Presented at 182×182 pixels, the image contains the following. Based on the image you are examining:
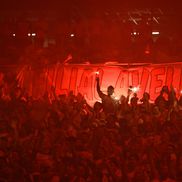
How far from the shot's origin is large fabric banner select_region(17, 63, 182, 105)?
1123 centimetres

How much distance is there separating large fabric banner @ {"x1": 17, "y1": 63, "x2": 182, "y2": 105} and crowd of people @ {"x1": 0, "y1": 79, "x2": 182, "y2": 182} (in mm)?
963

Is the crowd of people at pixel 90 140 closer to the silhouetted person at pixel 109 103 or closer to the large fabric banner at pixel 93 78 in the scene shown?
A: the silhouetted person at pixel 109 103

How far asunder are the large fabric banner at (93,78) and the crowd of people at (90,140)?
3.16ft

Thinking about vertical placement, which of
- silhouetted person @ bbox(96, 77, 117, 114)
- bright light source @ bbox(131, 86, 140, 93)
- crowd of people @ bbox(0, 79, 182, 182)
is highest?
bright light source @ bbox(131, 86, 140, 93)

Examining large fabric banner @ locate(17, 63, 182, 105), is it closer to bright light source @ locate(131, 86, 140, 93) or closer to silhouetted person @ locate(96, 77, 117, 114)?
bright light source @ locate(131, 86, 140, 93)

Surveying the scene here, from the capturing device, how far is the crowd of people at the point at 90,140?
8641mm

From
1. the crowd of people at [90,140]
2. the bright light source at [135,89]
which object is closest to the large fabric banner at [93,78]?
the bright light source at [135,89]

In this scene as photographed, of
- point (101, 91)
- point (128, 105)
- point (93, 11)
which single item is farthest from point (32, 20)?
point (128, 105)

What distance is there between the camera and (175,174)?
340 inches

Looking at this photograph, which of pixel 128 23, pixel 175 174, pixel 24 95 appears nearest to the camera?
pixel 175 174

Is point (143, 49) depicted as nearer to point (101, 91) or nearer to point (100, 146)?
point (101, 91)

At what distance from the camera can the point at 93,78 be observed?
11.4 meters

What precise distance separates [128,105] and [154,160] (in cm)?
147

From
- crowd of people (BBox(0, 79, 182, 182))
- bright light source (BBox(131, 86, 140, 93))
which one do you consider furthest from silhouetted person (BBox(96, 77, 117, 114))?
bright light source (BBox(131, 86, 140, 93))
